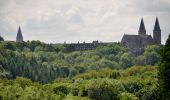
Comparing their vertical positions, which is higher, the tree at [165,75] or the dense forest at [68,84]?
the tree at [165,75]

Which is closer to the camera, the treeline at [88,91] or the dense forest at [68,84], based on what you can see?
the treeline at [88,91]

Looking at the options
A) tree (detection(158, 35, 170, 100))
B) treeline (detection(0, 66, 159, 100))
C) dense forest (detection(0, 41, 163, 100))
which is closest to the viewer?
tree (detection(158, 35, 170, 100))

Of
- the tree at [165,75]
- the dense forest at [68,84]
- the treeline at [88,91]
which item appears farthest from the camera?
the dense forest at [68,84]

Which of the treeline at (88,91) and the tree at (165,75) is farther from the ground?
the tree at (165,75)

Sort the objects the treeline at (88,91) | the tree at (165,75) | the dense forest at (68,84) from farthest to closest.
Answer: the dense forest at (68,84) → the treeline at (88,91) → the tree at (165,75)

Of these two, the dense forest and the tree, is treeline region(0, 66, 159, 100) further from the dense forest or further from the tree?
the tree

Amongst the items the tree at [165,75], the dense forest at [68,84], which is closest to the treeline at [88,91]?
the dense forest at [68,84]

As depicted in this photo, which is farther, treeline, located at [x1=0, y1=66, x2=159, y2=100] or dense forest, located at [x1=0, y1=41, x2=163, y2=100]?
dense forest, located at [x1=0, y1=41, x2=163, y2=100]

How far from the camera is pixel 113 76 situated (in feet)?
443

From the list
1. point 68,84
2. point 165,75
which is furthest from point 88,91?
point 165,75

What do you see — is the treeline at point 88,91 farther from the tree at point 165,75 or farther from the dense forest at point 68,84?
the tree at point 165,75

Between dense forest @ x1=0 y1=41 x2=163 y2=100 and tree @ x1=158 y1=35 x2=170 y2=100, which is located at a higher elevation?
tree @ x1=158 y1=35 x2=170 y2=100

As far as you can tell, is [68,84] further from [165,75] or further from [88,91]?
[165,75]

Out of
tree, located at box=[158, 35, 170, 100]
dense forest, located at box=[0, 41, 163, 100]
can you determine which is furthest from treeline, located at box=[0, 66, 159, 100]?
tree, located at box=[158, 35, 170, 100]
